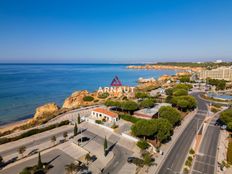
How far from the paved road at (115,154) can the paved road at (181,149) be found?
6961 millimetres

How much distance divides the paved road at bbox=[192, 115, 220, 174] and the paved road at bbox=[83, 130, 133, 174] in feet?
40.1

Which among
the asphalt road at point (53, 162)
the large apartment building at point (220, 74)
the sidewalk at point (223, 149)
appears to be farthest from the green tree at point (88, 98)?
the large apartment building at point (220, 74)

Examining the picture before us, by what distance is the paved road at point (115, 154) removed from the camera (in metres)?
28.4

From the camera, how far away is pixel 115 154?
33.1 metres

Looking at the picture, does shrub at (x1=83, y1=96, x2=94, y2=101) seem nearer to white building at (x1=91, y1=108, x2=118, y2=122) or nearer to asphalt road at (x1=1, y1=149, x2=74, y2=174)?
white building at (x1=91, y1=108, x2=118, y2=122)

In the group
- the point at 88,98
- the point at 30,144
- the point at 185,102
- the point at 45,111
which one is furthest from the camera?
the point at 88,98

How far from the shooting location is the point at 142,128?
36.8 m

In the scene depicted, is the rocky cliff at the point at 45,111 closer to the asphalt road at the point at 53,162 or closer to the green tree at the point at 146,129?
the asphalt road at the point at 53,162

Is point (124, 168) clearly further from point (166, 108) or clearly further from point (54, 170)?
point (166, 108)

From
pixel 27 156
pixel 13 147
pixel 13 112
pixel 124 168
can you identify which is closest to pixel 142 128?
pixel 124 168

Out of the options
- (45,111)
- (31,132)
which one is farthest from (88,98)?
(31,132)

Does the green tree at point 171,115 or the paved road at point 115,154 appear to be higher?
the green tree at point 171,115

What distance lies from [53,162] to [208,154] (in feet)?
98.8

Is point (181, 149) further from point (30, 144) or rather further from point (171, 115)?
point (30, 144)
